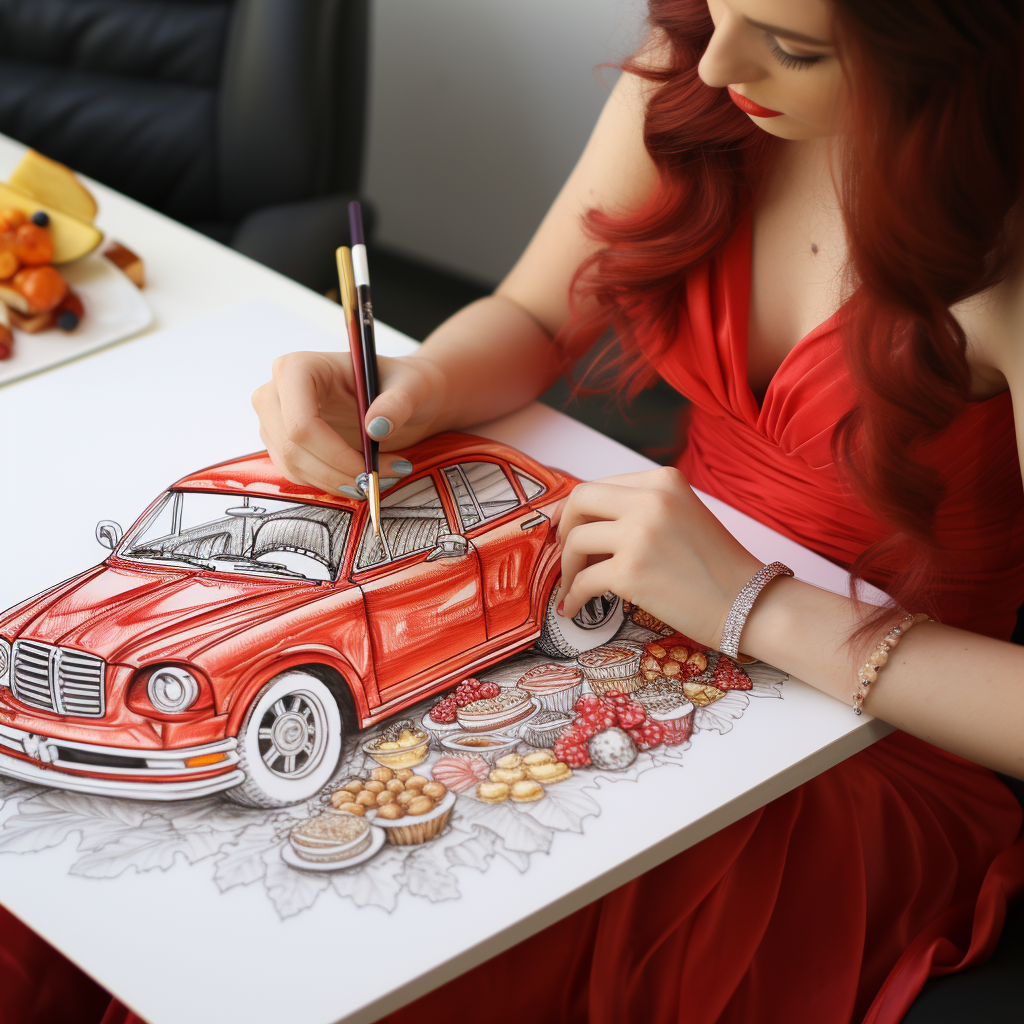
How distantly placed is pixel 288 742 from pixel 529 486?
300 mm

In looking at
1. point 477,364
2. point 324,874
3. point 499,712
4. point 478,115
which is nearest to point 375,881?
point 324,874

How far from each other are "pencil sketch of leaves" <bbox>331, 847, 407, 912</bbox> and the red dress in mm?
171

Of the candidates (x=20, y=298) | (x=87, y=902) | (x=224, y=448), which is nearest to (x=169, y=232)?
(x=20, y=298)

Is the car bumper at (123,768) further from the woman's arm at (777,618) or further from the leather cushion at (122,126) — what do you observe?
the leather cushion at (122,126)

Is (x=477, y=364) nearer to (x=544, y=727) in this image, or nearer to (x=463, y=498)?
(x=463, y=498)

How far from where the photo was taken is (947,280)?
59 centimetres

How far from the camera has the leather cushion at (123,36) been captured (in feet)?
4.95

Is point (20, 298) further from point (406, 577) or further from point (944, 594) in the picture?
point (944, 594)

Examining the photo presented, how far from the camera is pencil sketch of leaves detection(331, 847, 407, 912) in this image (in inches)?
19.7

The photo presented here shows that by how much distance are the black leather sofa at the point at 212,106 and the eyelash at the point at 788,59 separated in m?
0.86

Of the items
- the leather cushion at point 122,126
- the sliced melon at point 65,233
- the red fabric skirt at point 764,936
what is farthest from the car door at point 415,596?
the leather cushion at point 122,126

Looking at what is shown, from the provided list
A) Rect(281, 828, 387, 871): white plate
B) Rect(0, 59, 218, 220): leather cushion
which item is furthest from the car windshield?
Rect(0, 59, 218, 220): leather cushion

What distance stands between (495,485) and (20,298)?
0.55 m

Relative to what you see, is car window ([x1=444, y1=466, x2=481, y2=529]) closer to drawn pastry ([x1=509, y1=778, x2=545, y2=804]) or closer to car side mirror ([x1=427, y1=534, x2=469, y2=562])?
car side mirror ([x1=427, y1=534, x2=469, y2=562])
